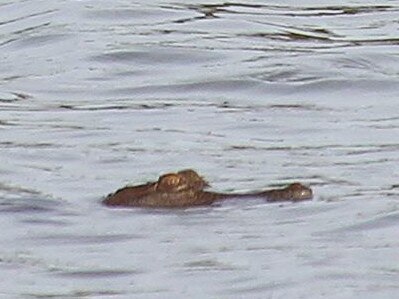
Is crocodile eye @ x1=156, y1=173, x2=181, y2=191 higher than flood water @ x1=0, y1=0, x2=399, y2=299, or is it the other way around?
crocodile eye @ x1=156, y1=173, x2=181, y2=191

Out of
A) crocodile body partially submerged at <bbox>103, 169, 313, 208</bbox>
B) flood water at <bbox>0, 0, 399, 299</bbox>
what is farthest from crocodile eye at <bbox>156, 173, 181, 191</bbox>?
flood water at <bbox>0, 0, 399, 299</bbox>

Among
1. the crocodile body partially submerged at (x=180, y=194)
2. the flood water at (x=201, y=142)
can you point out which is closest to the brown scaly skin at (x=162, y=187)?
the crocodile body partially submerged at (x=180, y=194)

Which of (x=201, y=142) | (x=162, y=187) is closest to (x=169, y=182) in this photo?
(x=162, y=187)

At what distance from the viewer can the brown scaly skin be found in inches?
370

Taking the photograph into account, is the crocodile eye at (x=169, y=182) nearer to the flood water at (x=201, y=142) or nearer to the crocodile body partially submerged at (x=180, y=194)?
the crocodile body partially submerged at (x=180, y=194)

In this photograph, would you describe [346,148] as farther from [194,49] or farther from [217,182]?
[194,49]

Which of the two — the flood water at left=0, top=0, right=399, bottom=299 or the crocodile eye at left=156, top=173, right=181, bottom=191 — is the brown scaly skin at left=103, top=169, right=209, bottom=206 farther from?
the flood water at left=0, top=0, right=399, bottom=299

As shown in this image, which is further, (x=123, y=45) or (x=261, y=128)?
(x=123, y=45)

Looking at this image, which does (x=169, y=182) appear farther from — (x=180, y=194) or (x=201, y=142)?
(x=201, y=142)

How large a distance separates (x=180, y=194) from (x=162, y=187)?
0.08 metres

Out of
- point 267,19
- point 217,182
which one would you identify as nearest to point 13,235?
point 217,182

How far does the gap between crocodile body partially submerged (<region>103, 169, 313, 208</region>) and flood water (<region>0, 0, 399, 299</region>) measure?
0.24 feet

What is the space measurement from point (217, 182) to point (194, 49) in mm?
4147

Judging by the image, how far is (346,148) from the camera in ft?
35.6
